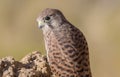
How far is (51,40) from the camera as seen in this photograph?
26.9 feet

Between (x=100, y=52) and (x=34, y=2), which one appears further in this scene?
(x=34, y=2)

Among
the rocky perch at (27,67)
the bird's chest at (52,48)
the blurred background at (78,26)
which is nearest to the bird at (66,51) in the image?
the bird's chest at (52,48)

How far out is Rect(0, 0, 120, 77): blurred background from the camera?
16672 mm

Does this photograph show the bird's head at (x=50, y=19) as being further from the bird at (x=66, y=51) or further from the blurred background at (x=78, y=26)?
the blurred background at (x=78, y=26)

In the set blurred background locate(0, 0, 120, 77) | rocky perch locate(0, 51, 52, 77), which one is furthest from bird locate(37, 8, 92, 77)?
blurred background locate(0, 0, 120, 77)

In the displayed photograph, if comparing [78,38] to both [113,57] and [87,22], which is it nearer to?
[113,57]

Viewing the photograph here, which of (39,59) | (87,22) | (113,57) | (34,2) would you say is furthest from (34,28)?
(39,59)

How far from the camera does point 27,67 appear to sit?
8227mm

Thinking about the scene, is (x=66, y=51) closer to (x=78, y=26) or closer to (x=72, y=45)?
(x=72, y=45)

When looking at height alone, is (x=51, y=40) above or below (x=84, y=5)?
below

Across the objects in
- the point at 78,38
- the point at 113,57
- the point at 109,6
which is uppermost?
the point at 109,6

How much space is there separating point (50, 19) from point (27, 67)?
0.56 metres

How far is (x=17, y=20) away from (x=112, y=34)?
4958mm

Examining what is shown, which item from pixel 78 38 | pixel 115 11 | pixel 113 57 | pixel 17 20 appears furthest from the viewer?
pixel 17 20
